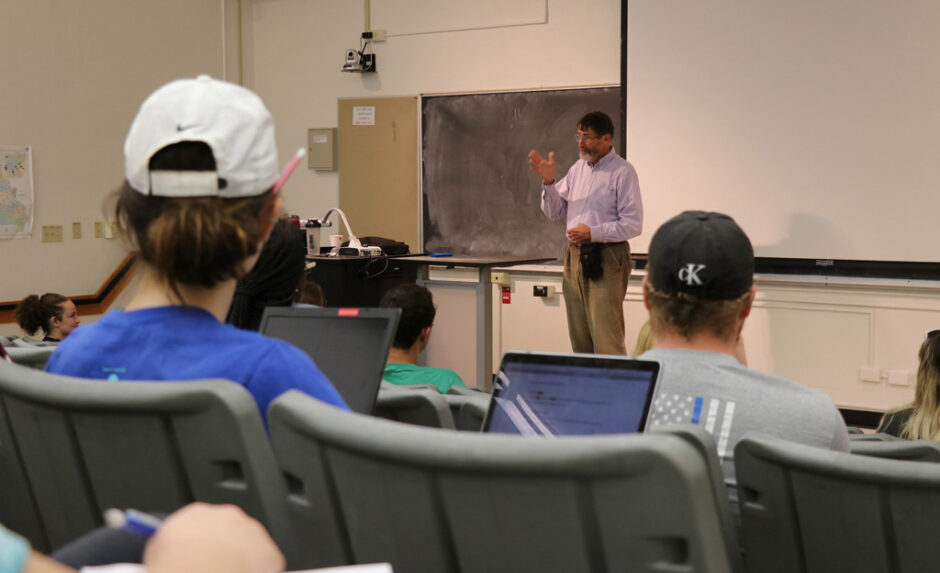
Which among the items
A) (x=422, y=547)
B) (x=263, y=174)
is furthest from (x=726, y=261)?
(x=422, y=547)

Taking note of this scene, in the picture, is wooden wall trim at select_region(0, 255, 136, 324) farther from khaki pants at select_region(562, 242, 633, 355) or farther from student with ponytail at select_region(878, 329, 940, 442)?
student with ponytail at select_region(878, 329, 940, 442)

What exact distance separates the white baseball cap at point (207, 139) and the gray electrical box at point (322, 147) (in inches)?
258

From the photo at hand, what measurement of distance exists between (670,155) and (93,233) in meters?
4.05

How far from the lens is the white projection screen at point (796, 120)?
5195 mm

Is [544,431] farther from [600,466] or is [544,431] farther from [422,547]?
[600,466]

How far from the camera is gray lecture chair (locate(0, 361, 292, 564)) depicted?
38.1 inches

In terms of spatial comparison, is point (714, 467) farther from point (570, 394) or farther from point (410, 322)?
point (410, 322)

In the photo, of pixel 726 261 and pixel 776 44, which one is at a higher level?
pixel 776 44

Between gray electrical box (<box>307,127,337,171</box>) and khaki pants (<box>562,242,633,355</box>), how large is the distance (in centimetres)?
260

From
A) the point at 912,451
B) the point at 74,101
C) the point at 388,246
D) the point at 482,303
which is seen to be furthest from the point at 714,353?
the point at 74,101

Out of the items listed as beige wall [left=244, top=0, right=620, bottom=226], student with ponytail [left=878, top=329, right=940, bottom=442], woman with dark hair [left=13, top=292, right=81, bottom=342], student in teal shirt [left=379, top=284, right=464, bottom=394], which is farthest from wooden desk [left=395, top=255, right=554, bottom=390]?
student with ponytail [left=878, top=329, right=940, bottom=442]

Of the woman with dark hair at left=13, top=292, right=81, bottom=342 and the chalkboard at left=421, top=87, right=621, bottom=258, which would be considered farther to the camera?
the chalkboard at left=421, top=87, right=621, bottom=258

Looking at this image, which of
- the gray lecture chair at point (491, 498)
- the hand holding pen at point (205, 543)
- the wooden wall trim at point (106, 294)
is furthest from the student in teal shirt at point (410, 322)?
the wooden wall trim at point (106, 294)

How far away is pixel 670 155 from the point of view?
5957mm
